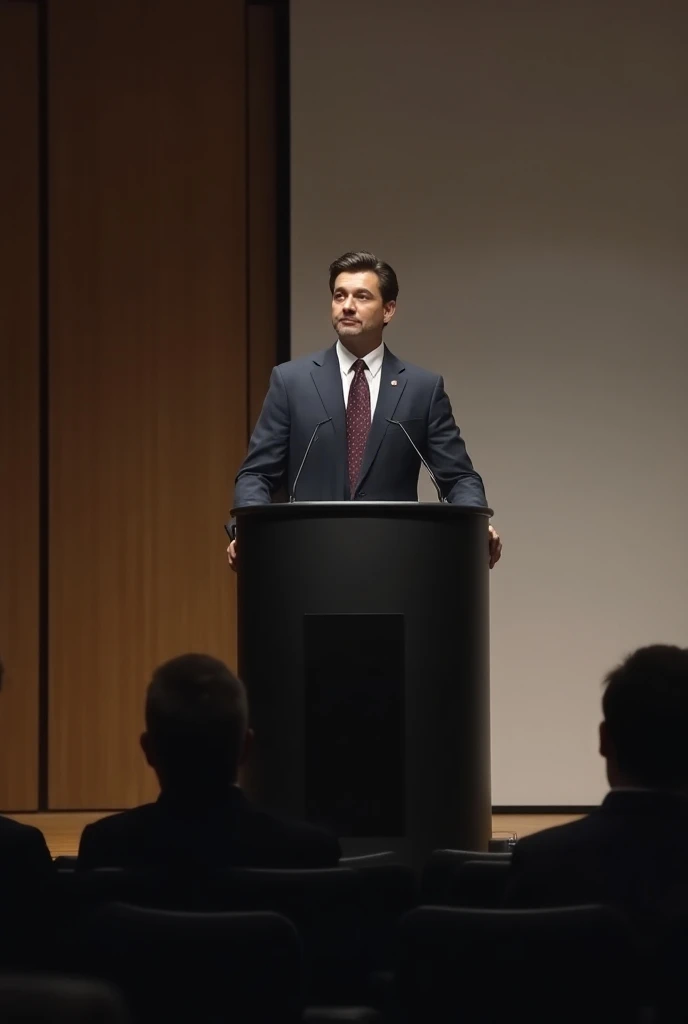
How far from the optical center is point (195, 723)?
1.90m

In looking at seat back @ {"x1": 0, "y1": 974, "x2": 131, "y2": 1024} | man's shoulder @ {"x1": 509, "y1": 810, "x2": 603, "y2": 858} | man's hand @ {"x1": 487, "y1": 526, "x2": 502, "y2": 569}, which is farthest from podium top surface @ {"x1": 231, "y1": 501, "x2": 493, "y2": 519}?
seat back @ {"x1": 0, "y1": 974, "x2": 131, "y2": 1024}

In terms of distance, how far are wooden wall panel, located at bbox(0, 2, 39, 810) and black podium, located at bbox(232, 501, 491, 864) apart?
284 centimetres

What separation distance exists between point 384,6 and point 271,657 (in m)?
3.66

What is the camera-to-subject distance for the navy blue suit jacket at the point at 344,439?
3.91 m

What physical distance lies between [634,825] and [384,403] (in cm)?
233

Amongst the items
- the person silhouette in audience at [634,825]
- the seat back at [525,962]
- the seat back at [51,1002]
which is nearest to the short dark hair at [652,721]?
the person silhouette in audience at [634,825]

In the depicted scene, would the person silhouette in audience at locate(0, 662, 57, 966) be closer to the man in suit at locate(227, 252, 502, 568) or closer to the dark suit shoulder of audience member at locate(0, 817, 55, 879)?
the dark suit shoulder of audience member at locate(0, 817, 55, 879)

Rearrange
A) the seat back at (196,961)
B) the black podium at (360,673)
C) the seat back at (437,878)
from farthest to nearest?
1. the black podium at (360,673)
2. the seat back at (437,878)
3. the seat back at (196,961)

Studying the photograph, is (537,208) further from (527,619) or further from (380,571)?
(380,571)

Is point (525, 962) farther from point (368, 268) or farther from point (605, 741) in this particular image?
point (368, 268)

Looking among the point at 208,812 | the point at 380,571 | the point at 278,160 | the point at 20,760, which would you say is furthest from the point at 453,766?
the point at 278,160

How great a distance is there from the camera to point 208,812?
73.6 inches

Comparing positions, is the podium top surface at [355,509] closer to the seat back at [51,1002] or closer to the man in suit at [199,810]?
the man in suit at [199,810]

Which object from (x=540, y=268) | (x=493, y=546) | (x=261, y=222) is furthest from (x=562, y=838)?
(x=261, y=222)
